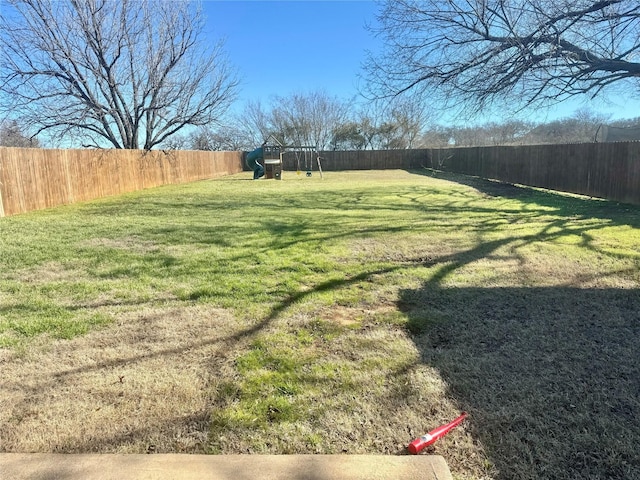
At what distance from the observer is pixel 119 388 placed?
2.39 meters

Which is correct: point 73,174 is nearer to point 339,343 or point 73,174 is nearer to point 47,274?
point 47,274

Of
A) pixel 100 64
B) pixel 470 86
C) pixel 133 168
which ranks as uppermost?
pixel 100 64

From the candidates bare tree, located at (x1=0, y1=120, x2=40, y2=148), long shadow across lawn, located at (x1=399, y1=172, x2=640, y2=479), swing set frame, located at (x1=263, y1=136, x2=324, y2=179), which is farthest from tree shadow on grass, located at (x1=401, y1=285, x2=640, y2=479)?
bare tree, located at (x1=0, y1=120, x2=40, y2=148)

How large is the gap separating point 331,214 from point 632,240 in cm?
514

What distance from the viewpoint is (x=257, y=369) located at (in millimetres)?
2594

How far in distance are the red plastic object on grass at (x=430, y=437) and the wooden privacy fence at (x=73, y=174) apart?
10.3 meters

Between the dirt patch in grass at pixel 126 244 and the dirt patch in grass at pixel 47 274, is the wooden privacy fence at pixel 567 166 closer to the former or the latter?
the dirt patch in grass at pixel 126 244

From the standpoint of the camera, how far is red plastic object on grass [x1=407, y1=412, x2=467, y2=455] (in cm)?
190

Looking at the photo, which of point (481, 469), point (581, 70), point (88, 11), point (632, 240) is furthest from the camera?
point (88, 11)

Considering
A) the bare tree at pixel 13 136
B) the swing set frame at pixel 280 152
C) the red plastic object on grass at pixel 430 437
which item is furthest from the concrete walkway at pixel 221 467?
the bare tree at pixel 13 136

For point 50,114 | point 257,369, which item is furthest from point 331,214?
point 50,114

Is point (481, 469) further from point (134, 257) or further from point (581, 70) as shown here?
point (581, 70)

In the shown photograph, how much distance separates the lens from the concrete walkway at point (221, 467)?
1718 mm

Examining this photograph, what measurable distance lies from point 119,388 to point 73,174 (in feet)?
38.3
